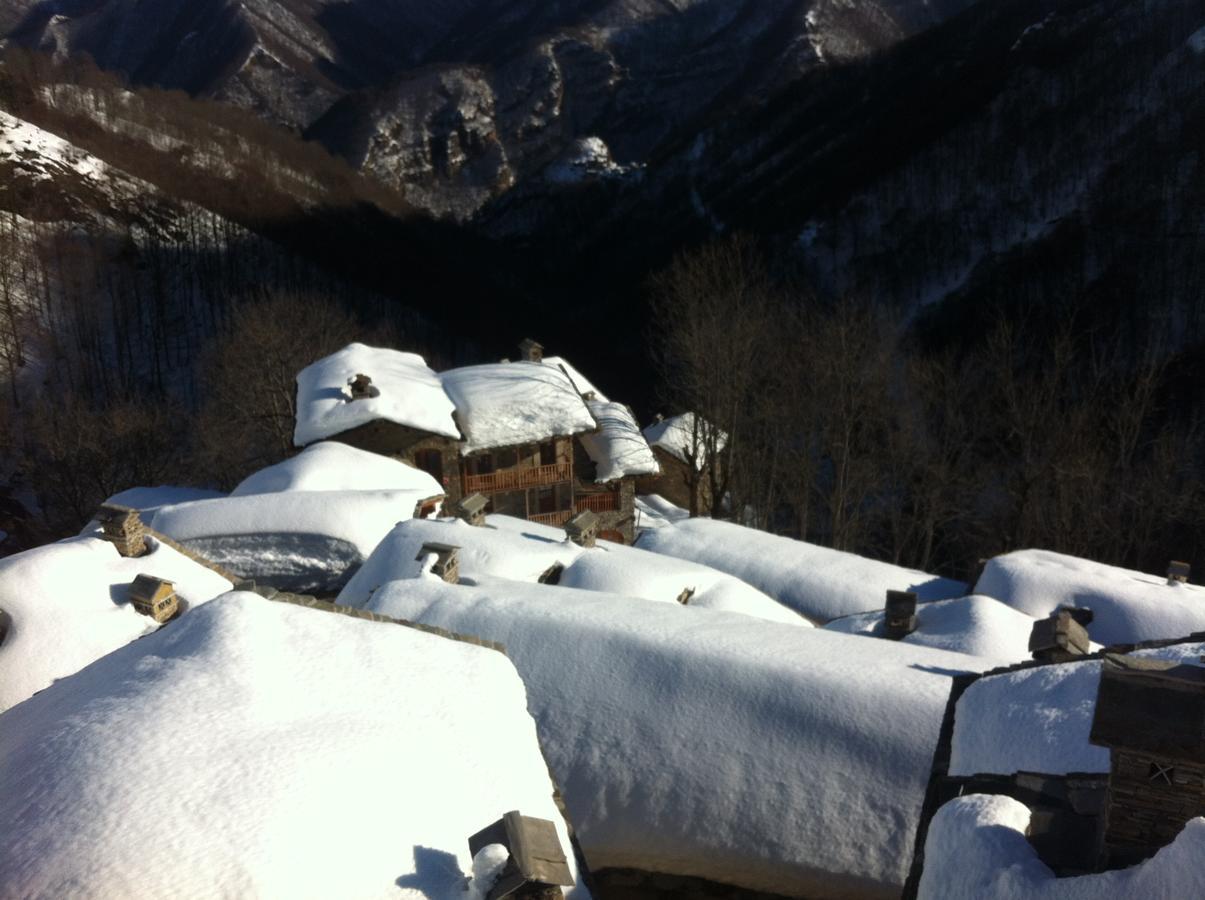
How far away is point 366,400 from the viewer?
25656mm

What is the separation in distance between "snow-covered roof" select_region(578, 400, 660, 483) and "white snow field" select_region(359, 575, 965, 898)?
1788cm

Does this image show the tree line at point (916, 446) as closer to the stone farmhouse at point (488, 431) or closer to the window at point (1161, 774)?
the stone farmhouse at point (488, 431)

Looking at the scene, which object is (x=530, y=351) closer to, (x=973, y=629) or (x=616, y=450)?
(x=616, y=450)

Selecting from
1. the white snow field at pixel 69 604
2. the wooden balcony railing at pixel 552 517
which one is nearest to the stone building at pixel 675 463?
the wooden balcony railing at pixel 552 517

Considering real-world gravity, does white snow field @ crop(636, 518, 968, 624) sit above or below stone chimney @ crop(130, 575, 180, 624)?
below

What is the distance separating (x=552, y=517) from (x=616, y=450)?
357 centimetres

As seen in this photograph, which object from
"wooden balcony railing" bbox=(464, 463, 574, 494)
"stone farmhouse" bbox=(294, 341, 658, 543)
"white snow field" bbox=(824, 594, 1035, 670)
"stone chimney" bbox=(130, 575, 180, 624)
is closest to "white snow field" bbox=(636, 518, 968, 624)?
"white snow field" bbox=(824, 594, 1035, 670)

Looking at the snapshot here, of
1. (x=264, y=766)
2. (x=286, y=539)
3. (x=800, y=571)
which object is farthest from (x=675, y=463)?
(x=264, y=766)

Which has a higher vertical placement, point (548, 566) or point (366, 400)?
point (366, 400)

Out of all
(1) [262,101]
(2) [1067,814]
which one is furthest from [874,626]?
(1) [262,101]

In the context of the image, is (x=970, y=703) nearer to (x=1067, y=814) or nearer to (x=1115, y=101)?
(x=1067, y=814)

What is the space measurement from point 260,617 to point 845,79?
8911 centimetres

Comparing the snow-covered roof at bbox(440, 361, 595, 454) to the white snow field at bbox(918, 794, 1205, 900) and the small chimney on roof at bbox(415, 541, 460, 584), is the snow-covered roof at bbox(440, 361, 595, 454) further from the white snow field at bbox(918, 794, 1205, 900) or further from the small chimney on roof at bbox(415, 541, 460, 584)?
the white snow field at bbox(918, 794, 1205, 900)

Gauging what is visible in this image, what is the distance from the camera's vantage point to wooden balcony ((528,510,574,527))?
2900 centimetres
